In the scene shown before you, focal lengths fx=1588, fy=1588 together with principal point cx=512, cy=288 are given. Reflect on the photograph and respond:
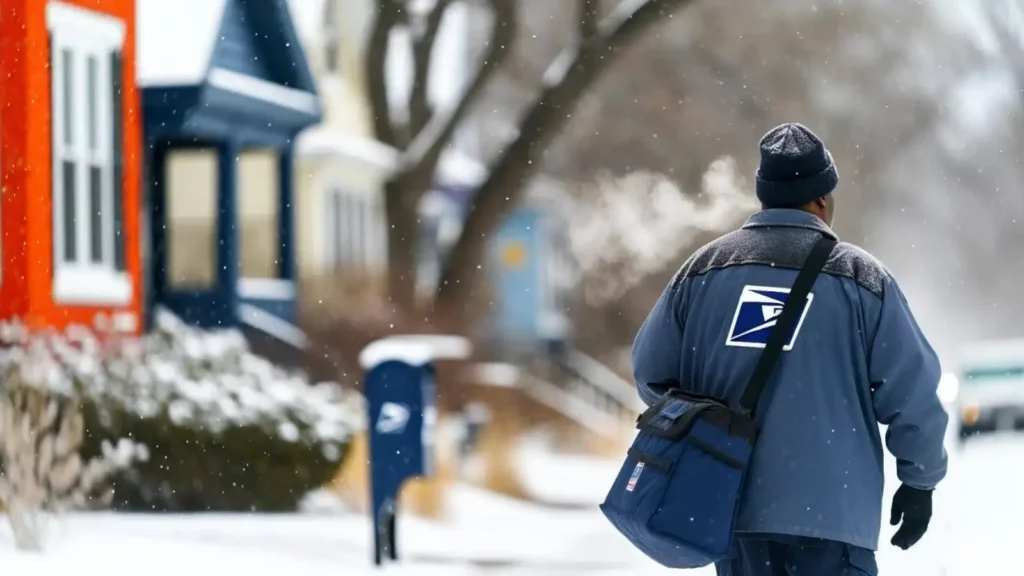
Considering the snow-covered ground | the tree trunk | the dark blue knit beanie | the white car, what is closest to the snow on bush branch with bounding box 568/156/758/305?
the white car

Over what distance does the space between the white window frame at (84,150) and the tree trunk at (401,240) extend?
9.85ft

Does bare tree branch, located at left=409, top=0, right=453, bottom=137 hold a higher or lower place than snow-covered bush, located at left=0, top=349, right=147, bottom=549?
higher

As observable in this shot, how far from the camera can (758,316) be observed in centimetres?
401

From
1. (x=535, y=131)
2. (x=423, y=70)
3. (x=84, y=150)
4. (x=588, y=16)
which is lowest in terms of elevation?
(x=84, y=150)

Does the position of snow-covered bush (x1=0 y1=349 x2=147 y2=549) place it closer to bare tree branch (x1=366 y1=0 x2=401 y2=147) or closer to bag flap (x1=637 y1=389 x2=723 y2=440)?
bag flap (x1=637 y1=389 x2=723 y2=440)

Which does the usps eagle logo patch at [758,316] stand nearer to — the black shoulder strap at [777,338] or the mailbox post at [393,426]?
the black shoulder strap at [777,338]

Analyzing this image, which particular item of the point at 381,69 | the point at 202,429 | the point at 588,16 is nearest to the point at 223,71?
the point at 381,69

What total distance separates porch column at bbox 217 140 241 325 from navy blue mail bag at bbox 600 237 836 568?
38.5 feet

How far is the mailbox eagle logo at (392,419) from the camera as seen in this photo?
30.5ft

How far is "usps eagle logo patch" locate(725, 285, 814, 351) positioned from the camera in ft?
13.0

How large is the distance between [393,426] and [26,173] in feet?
16.9

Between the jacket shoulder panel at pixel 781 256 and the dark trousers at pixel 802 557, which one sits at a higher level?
the jacket shoulder panel at pixel 781 256

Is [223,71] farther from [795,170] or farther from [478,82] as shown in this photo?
[795,170]

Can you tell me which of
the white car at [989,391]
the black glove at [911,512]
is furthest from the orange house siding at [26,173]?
the white car at [989,391]
